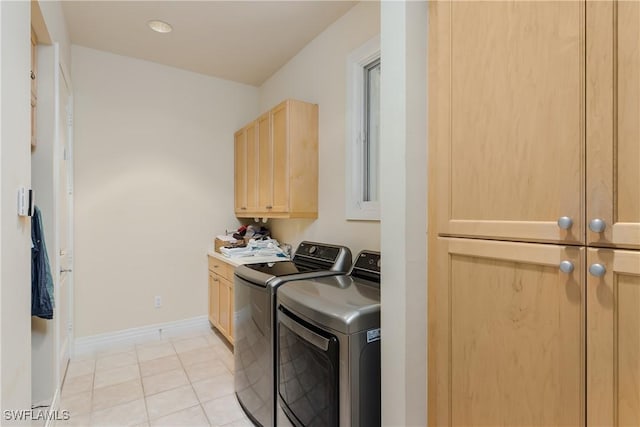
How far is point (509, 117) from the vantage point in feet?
3.13

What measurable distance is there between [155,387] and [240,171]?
2120 millimetres

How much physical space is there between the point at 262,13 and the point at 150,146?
1.71 metres

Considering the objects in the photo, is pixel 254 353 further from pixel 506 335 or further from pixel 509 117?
pixel 509 117

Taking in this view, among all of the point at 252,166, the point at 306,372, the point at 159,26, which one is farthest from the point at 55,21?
the point at 306,372

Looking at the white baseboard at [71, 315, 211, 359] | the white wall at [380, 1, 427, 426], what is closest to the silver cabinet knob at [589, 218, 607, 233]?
the white wall at [380, 1, 427, 426]

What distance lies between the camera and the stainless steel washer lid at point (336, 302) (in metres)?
1.36

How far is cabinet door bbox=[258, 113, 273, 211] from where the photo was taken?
116 inches

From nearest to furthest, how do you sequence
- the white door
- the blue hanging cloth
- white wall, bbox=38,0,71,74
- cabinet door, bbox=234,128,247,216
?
the blue hanging cloth, white wall, bbox=38,0,71,74, the white door, cabinet door, bbox=234,128,247,216

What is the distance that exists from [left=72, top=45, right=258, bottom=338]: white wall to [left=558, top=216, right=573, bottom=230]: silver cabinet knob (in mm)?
3324

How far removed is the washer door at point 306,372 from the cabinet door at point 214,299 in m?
1.70

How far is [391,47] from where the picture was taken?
1.22m

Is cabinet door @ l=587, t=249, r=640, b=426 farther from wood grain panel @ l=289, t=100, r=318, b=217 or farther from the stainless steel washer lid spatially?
wood grain panel @ l=289, t=100, r=318, b=217

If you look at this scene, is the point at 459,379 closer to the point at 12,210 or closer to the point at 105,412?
the point at 12,210

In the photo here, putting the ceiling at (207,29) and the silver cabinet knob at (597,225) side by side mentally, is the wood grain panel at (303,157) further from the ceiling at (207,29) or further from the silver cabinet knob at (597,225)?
the silver cabinet knob at (597,225)
